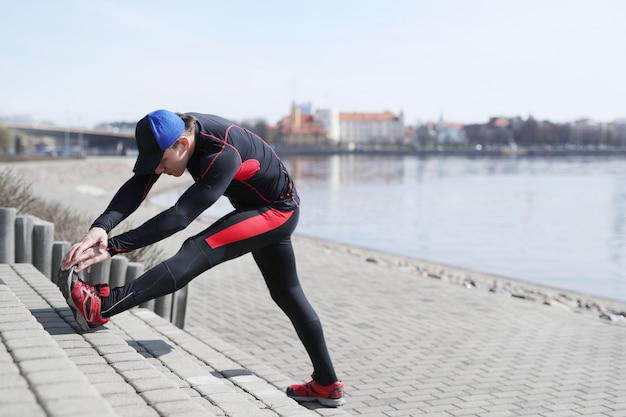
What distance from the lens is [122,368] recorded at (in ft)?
10.6

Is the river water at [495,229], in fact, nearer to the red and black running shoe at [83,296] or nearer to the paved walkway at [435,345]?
the paved walkway at [435,345]

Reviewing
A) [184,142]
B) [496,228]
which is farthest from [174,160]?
[496,228]

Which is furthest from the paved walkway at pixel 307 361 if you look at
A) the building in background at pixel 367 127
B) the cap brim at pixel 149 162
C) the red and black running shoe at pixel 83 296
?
the building in background at pixel 367 127

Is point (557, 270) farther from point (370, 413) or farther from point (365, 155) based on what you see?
point (365, 155)

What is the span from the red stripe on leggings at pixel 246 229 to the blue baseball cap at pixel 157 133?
46 cm

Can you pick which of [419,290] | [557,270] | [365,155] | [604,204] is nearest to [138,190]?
[419,290]

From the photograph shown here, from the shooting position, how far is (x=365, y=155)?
465ft

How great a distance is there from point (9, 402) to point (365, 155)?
461 ft

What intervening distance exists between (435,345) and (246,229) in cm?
307

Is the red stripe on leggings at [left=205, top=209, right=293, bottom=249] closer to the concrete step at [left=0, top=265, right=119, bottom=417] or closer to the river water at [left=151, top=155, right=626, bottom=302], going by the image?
the concrete step at [left=0, top=265, right=119, bottom=417]

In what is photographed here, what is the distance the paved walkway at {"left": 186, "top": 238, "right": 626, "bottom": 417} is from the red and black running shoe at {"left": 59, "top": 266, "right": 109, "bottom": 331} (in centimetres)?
161

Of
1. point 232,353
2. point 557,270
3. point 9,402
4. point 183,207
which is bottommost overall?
point 557,270

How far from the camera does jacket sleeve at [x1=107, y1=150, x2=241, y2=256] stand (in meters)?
3.44

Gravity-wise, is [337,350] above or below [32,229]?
below
